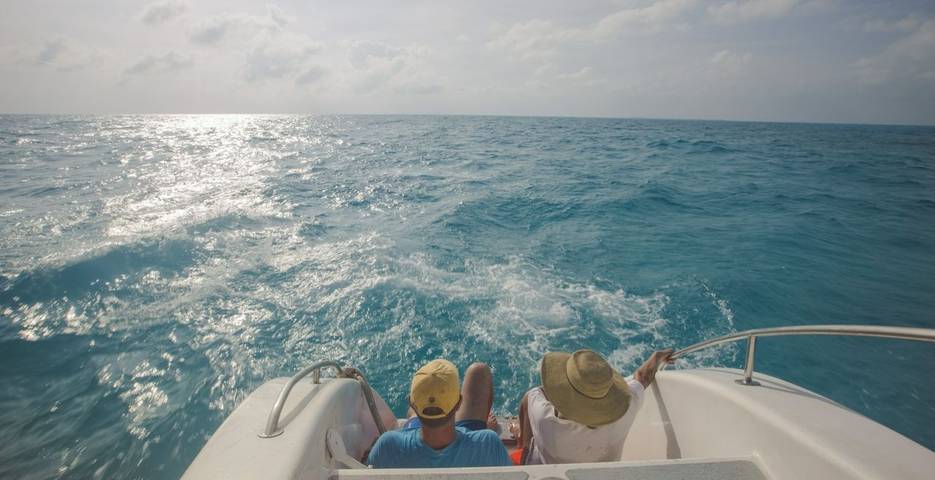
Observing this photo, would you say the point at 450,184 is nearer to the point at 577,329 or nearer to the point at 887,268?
the point at 577,329

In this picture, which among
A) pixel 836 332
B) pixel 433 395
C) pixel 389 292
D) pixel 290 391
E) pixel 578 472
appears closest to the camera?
pixel 578 472

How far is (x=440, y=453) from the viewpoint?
2.04m

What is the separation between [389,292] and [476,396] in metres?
3.26

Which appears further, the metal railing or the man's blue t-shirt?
the man's blue t-shirt

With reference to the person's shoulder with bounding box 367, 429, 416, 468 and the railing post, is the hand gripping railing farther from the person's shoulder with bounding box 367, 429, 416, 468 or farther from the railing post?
the person's shoulder with bounding box 367, 429, 416, 468

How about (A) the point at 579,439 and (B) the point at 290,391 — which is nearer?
(B) the point at 290,391

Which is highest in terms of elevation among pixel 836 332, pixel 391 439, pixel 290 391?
pixel 836 332

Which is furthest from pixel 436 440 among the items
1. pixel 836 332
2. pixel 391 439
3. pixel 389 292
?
pixel 389 292

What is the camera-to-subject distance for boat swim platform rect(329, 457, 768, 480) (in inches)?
60.8

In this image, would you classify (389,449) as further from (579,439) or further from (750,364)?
(750,364)

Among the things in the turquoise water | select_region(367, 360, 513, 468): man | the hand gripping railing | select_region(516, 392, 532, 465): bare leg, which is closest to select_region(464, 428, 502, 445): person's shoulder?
select_region(367, 360, 513, 468): man

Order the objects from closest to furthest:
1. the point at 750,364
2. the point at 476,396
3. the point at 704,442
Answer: the point at 750,364, the point at 704,442, the point at 476,396

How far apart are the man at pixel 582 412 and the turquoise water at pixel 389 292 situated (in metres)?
1.92

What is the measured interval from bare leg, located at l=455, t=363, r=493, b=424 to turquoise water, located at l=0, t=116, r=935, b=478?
4.16 ft
